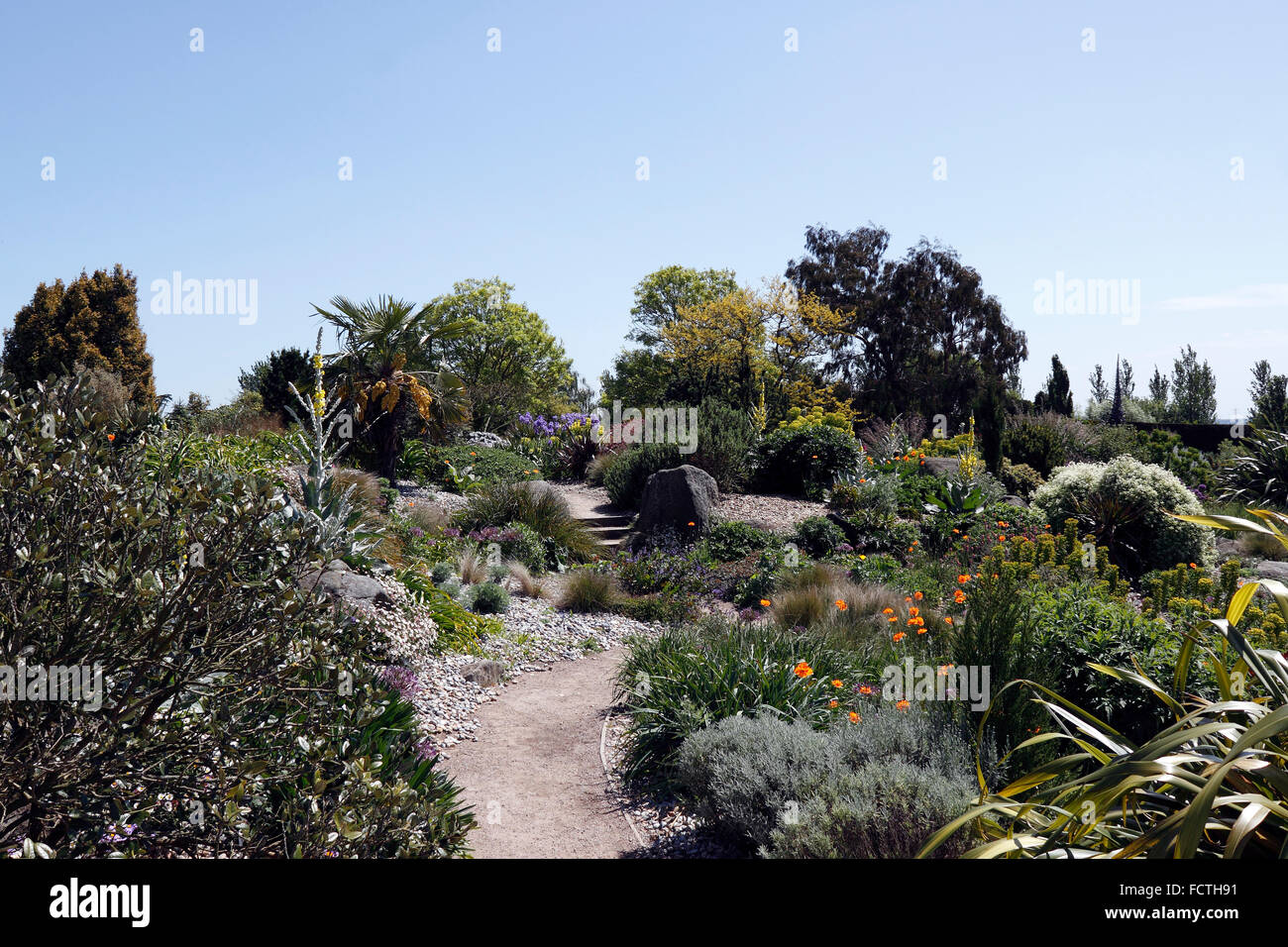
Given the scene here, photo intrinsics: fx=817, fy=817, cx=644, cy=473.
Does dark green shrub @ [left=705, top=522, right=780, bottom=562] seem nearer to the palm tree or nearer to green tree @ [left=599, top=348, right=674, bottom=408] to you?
the palm tree

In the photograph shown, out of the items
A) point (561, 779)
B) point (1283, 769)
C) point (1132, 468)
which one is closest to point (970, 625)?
point (1283, 769)

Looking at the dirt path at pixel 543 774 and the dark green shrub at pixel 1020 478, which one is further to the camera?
the dark green shrub at pixel 1020 478

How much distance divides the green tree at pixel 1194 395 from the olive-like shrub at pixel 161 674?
1544 inches

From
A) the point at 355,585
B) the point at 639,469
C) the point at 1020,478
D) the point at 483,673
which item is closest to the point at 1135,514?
the point at 1020,478

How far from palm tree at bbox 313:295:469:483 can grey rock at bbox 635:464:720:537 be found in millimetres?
5261

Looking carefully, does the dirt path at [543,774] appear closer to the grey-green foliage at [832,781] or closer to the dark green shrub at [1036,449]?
the grey-green foliage at [832,781]

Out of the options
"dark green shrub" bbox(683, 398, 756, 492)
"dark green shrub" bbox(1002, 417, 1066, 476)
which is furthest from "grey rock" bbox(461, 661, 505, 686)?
"dark green shrub" bbox(1002, 417, 1066, 476)

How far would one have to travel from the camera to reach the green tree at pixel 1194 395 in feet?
114

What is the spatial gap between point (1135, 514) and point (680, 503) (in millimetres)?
6052

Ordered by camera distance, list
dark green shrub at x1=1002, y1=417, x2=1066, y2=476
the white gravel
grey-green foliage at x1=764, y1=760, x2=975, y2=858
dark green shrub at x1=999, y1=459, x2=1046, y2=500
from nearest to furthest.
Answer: grey-green foliage at x1=764, y1=760, x2=975, y2=858 < the white gravel < dark green shrub at x1=999, y1=459, x2=1046, y2=500 < dark green shrub at x1=1002, y1=417, x2=1066, y2=476

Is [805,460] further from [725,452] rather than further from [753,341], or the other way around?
[753,341]

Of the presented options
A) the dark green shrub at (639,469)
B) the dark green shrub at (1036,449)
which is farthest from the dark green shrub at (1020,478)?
the dark green shrub at (639,469)

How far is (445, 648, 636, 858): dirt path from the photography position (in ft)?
13.9

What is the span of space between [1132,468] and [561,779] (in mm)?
9566
